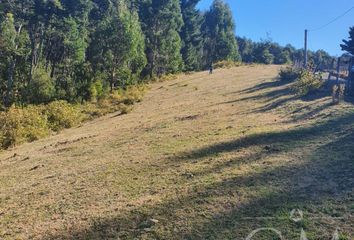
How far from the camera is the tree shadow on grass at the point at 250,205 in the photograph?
688 centimetres

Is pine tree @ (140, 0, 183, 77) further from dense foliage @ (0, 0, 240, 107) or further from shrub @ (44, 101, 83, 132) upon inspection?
shrub @ (44, 101, 83, 132)

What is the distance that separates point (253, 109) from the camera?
18266 mm

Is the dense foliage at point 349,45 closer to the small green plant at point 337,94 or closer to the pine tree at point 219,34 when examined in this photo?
the small green plant at point 337,94

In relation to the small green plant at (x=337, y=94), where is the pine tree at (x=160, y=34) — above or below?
above

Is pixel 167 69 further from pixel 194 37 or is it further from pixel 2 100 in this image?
pixel 2 100

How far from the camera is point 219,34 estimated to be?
78375 mm

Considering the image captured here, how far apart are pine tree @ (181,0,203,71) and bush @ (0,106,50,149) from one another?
1818 inches

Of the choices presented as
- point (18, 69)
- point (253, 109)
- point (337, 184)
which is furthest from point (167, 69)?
point (337, 184)

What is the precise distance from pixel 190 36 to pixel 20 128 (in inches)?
2100

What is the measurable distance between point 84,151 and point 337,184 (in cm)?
975

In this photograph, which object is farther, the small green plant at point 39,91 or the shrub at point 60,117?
the small green plant at point 39,91

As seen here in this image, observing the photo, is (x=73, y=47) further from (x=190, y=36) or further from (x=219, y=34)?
(x=219, y=34)

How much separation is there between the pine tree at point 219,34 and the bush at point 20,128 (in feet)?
181

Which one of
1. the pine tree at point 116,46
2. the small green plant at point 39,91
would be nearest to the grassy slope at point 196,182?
the small green plant at point 39,91
